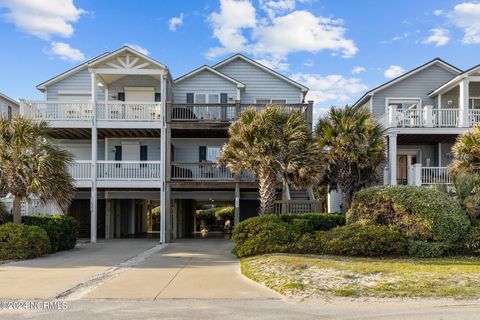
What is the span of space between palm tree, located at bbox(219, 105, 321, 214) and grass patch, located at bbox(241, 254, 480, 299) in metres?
3.73

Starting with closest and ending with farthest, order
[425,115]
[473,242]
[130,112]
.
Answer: [473,242]
[425,115]
[130,112]

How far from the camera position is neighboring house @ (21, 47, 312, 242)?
72.4 ft

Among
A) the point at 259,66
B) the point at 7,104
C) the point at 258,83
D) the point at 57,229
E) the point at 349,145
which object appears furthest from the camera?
the point at 7,104

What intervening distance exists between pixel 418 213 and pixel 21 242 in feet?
41.6

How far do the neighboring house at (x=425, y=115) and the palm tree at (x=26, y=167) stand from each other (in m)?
14.8

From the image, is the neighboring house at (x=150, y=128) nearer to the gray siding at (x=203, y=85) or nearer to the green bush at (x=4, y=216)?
the gray siding at (x=203, y=85)

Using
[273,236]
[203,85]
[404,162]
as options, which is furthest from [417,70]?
[273,236]

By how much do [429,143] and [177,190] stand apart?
45.3 ft

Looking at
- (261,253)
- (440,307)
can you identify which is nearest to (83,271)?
(261,253)

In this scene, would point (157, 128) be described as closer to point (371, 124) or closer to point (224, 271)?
point (371, 124)

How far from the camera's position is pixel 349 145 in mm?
18734

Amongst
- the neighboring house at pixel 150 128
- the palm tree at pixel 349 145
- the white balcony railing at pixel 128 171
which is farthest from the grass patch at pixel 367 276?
the white balcony railing at pixel 128 171

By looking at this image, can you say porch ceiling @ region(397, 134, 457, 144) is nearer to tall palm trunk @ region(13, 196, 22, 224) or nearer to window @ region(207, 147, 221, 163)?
window @ region(207, 147, 221, 163)

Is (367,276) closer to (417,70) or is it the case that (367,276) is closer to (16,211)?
(16,211)
